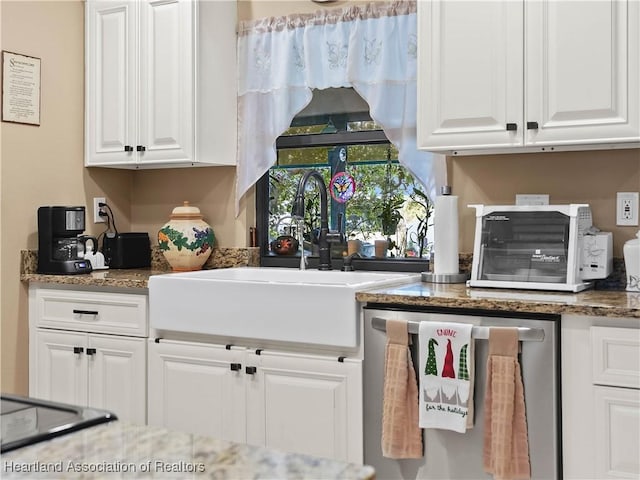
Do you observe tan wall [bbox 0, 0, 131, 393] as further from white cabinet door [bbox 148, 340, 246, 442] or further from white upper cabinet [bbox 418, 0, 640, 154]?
white upper cabinet [bbox 418, 0, 640, 154]

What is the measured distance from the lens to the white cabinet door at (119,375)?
2980 millimetres

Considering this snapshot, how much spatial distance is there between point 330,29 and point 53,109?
134 centimetres

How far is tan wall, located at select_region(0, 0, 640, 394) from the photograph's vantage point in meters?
2.72

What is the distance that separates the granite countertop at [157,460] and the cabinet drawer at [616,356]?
4.78 feet

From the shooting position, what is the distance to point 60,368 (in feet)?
10.5

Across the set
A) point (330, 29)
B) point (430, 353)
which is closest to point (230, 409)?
point (430, 353)

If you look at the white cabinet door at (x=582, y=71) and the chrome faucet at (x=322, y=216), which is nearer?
the white cabinet door at (x=582, y=71)

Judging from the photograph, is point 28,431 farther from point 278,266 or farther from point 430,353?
point 278,266

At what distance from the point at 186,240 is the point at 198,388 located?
836mm

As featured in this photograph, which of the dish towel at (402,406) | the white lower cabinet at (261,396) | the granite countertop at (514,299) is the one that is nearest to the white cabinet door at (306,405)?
the white lower cabinet at (261,396)

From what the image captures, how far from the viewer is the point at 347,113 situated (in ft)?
10.8

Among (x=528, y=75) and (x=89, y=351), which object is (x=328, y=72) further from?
(x=89, y=351)

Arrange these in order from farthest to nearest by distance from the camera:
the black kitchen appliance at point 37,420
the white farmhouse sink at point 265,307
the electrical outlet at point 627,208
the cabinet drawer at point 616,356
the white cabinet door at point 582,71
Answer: the electrical outlet at point 627,208 < the white farmhouse sink at point 265,307 < the white cabinet door at point 582,71 < the cabinet drawer at point 616,356 < the black kitchen appliance at point 37,420

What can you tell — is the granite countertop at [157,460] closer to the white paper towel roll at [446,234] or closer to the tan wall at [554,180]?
the white paper towel roll at [446,234]
